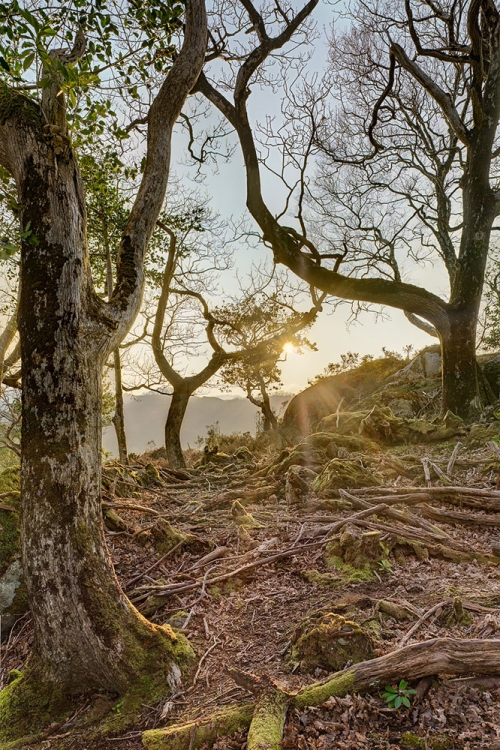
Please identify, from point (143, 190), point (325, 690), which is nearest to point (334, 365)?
point (143, 190)

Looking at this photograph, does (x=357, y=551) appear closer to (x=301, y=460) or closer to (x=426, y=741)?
(x=426, y=741)

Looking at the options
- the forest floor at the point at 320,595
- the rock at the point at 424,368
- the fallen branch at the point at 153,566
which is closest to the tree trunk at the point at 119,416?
the forest floor at the point at 320,595

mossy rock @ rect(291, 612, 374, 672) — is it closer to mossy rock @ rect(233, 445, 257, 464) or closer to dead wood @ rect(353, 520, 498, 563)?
dead wood @ rect(353, 520, 498, 563)

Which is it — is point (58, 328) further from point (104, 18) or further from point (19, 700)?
point (104, 18)

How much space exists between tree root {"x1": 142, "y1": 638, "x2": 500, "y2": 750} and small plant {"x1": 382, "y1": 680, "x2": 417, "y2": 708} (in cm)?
3

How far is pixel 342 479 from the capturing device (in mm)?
5191

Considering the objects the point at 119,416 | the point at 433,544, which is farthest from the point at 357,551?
the point at 119,416

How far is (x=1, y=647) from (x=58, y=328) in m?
2.73

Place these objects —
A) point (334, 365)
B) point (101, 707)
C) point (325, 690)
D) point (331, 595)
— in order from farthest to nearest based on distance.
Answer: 1. point (334, 365)
2. point (331, 595)
3. point (101, 707)
4. point (325, 690)

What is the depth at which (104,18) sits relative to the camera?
3576mm

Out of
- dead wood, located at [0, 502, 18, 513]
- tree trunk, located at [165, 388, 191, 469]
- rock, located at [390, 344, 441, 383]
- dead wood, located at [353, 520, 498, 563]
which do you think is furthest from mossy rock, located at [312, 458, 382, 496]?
rock, located at [390, 344, 441, 383]

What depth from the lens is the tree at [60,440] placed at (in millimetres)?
2279

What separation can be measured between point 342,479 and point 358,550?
1840mm

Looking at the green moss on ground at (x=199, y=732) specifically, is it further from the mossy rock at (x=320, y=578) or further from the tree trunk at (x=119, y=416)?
the tree trunk at (x=119, y=416)
